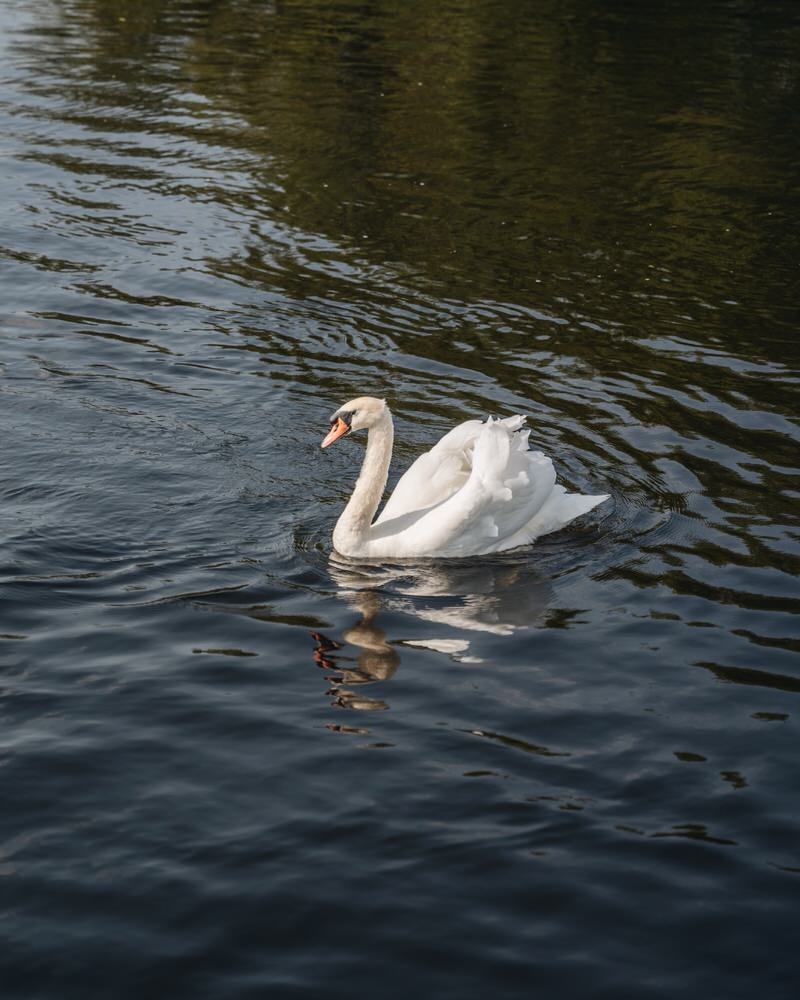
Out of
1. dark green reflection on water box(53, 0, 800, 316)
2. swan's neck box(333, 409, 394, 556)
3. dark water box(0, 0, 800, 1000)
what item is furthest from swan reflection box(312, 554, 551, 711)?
dark green reflection on water box(53, 0, 800, 316)

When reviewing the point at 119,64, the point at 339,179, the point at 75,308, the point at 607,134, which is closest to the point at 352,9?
the point at 119,64

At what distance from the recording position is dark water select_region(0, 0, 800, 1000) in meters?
7.00

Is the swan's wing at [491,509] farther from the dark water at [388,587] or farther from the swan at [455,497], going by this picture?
the dark water at [388,587]

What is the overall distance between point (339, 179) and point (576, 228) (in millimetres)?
4579

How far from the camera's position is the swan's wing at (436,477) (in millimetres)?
11594

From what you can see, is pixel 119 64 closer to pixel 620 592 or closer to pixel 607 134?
pixel 607 134

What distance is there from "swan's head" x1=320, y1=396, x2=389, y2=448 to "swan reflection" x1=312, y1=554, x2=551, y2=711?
1.05 m

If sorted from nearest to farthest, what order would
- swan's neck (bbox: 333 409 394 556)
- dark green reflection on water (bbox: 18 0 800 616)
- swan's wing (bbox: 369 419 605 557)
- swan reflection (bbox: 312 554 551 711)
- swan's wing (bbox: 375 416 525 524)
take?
swan reflection (bbox: 312 554 551 711)
swan's wing (bbox: 369 419 605 557)
swan's neck (bbox: 333 409 394 556)
swan's wing (bbox: 375 416 525 524)
dark green reflection on water (bbox: 18 0 800 616)

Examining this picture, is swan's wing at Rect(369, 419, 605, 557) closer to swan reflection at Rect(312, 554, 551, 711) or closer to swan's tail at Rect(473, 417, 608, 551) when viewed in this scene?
swan's tail at Rect(473, 417, 608, 551)

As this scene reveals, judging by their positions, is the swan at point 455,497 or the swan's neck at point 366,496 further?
the swan's neck at point 366,496

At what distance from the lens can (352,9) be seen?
3972 cm

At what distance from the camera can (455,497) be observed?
10.9 meters

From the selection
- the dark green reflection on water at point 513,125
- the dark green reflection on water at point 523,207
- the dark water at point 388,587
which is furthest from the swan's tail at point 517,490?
the dark green reflection on water at point 513,125

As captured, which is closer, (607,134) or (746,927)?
(746,927)
